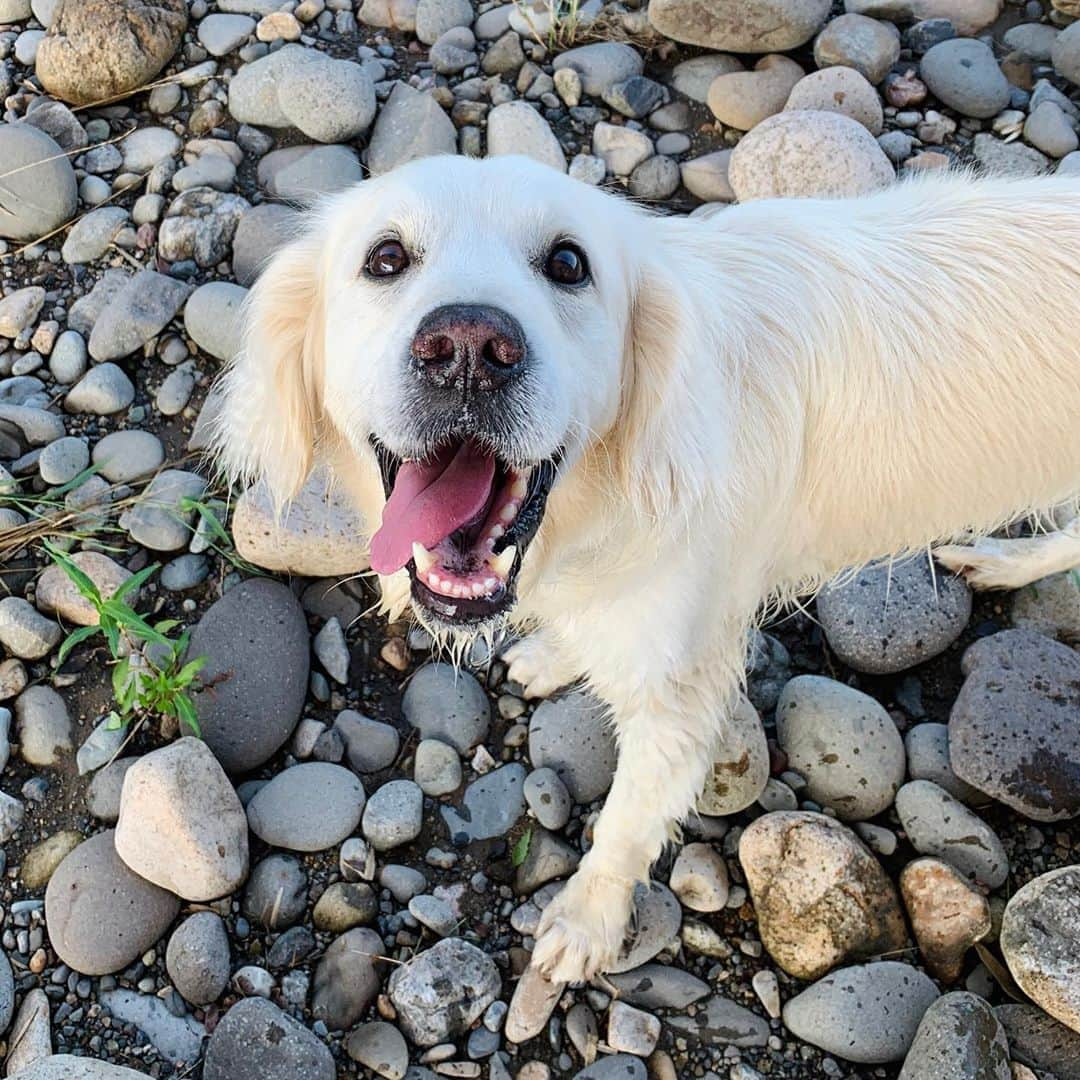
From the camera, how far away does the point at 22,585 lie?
3602mm

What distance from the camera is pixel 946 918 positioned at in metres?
2.98

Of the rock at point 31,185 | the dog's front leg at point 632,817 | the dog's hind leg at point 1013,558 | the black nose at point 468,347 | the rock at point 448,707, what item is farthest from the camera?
the rock at point 31,185

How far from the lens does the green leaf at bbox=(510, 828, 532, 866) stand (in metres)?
3.24

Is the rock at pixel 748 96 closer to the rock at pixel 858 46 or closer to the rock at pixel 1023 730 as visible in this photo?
the rock at pixel 858 46

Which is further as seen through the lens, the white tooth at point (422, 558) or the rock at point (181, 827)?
the rock at point (181, 827)

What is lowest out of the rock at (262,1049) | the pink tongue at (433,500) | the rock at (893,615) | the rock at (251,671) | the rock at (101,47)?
the rock at (262,1049)

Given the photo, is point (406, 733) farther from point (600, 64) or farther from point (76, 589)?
point (600, 64)

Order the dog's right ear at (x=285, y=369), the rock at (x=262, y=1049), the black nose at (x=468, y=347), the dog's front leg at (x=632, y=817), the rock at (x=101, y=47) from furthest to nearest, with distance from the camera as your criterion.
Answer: the rock at (x=101, y=47)
the dog's front leg at (x=632, y=817)
the rock at (x=262, y=1049)
the dog's right ear at (x=285, y=369)
the black nose at (x=468, y=347)

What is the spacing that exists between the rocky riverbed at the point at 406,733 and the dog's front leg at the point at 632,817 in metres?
0.13

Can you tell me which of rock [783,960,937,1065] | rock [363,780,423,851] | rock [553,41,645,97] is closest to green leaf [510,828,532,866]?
rock [363,780,423,851]

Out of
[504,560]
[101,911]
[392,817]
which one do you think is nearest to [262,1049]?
[101,911]

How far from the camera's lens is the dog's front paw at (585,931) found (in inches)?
116

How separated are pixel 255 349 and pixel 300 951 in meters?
1.68

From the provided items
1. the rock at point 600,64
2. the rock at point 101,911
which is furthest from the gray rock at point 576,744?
the rock at point 600,64
